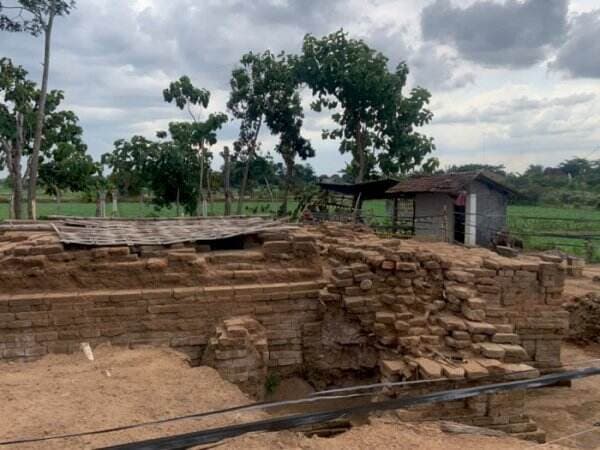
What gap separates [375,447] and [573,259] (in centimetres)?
1349

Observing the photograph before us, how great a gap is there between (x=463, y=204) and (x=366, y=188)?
Result: 405cm

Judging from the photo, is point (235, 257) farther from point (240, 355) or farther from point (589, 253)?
point (589, 253)

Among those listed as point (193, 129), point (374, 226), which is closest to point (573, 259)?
point (374, 226)

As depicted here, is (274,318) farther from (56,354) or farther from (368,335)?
(56,354)

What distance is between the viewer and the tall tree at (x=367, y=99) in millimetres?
20125

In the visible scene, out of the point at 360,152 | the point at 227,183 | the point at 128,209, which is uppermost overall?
the point at 360,152

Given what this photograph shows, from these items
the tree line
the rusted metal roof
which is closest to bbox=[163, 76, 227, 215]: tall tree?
the tree line

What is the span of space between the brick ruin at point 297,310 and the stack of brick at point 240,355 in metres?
0.02

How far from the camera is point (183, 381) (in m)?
5.02

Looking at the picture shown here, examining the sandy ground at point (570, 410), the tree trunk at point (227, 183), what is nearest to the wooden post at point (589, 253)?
the sandy ground at point (570, 410)

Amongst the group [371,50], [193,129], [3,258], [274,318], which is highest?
[371,50]

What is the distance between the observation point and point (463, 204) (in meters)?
14.1

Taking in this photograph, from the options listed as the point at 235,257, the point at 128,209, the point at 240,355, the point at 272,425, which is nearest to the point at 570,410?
the point at 240,355

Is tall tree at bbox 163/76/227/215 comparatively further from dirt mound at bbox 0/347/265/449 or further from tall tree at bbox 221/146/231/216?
dirt mound at bbox 0/347/265/449
